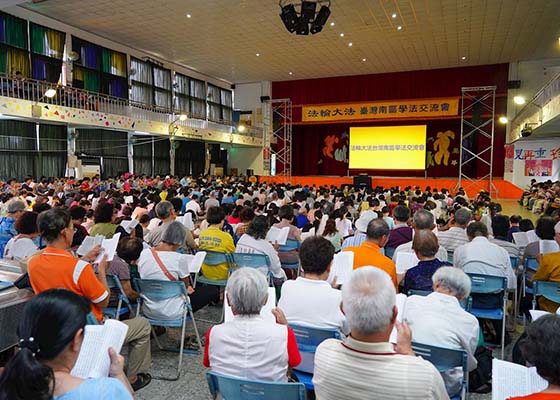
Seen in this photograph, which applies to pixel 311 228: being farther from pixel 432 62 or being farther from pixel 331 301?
pixel 432 62

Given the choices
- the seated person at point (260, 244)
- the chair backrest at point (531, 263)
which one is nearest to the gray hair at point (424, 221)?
the chair backrest at point (531, 263)

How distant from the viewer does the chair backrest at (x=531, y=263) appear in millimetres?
4043

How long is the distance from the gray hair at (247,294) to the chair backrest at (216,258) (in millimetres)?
2136

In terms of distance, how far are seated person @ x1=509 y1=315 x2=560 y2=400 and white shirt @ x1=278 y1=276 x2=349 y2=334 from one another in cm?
104

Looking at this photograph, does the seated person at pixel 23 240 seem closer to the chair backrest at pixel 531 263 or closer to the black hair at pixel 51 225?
the black hair at pixel 51 225

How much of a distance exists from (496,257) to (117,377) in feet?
10.7

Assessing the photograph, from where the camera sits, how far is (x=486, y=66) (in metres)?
18.5

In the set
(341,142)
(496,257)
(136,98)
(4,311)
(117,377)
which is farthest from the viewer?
(341,142)

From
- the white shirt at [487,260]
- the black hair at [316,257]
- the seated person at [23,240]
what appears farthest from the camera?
the seated person at [23,240]

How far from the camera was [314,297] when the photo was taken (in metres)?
2.31

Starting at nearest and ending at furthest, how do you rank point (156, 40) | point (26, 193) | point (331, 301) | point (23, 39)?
point (331, 301), point (26, 193), point (23, 39), point (156, 40)

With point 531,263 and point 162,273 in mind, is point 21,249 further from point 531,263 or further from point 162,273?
point 531,263

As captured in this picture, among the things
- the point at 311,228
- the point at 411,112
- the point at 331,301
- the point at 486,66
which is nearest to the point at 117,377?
the point at 331,301

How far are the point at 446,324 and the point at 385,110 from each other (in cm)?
1779
